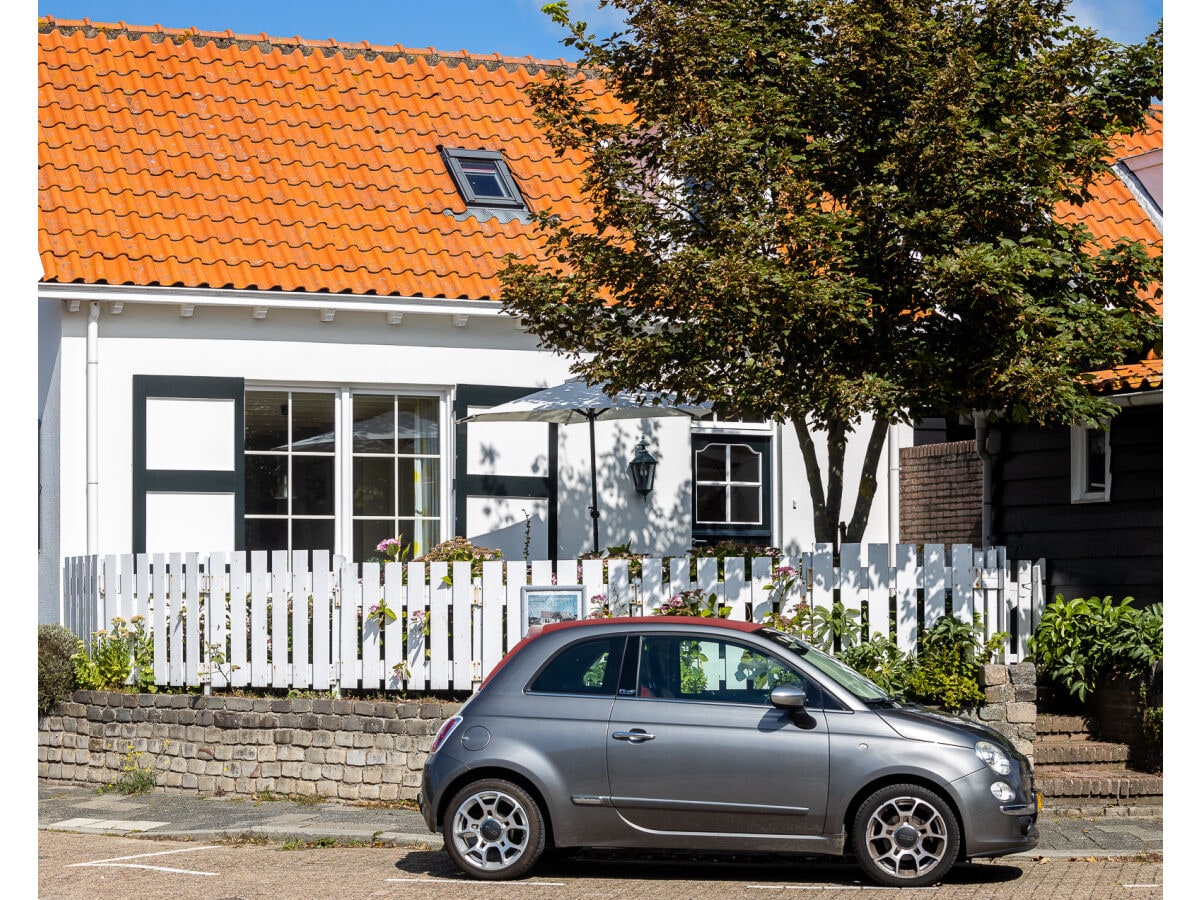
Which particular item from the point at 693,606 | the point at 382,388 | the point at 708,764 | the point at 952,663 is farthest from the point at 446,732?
the point at 382,388

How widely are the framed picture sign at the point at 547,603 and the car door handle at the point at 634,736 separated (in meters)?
3.45

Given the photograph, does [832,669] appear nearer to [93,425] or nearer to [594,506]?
[594,506]

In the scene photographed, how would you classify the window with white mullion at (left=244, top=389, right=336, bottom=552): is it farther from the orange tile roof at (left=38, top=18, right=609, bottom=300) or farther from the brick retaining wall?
the brick retaining wall

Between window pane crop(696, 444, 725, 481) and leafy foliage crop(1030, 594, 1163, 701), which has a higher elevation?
window pane crop(696, 444, 725, 481)

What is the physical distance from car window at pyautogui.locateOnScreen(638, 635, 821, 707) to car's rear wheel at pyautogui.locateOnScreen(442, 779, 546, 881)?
3.36 feet

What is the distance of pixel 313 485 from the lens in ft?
53.8

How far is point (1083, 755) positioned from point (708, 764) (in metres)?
5.17

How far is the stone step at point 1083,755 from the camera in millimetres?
13039

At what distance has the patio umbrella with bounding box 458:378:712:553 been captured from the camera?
14.6 m

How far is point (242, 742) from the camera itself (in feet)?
42.3

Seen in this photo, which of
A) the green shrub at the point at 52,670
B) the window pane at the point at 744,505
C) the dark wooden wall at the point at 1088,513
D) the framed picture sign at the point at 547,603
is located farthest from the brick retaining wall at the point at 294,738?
the window pane at the point at 744,505

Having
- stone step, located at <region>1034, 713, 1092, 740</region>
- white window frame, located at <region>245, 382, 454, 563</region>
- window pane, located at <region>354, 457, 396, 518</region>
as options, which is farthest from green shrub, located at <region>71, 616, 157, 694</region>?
stone step, located at <region>1034, 713, 1092, 740</region>

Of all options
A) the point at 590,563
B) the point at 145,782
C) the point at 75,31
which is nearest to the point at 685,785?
the point at 590,563

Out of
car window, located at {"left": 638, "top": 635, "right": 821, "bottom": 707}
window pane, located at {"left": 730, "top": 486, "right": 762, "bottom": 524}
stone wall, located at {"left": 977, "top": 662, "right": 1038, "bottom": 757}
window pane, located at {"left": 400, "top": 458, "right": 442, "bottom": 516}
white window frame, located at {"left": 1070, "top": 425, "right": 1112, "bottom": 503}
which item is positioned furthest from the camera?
window pane, located at {"left": 730, "top": 486, "right": 762, "bottom": 524}
